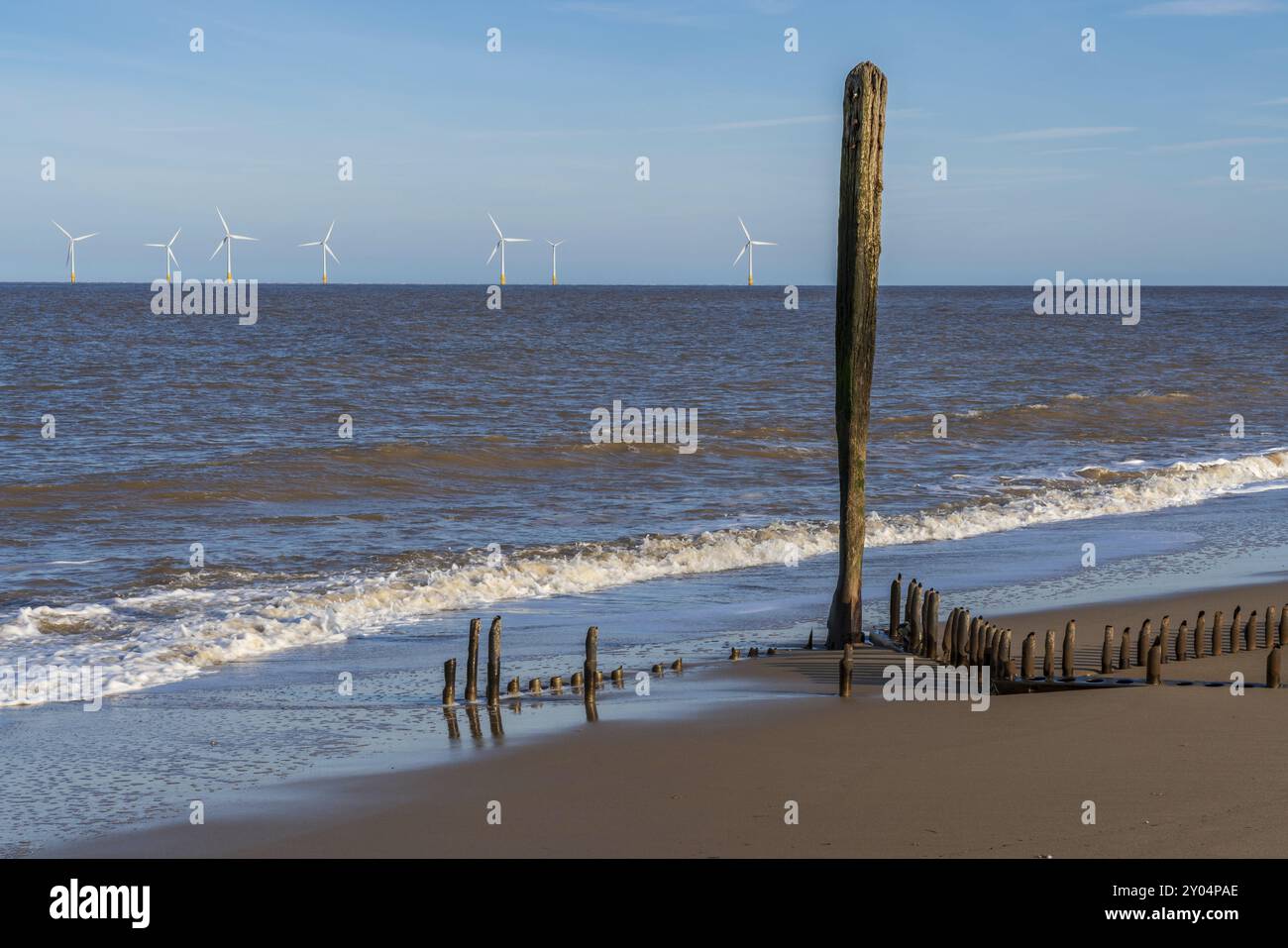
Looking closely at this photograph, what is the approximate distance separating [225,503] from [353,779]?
17.3 m

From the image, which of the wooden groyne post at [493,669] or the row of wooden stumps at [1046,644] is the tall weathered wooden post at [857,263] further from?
the wooden groyne post at [493,669]

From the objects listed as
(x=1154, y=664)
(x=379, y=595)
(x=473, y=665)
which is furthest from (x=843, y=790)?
(x=379, y=595)

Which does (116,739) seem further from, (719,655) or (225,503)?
(225,503)

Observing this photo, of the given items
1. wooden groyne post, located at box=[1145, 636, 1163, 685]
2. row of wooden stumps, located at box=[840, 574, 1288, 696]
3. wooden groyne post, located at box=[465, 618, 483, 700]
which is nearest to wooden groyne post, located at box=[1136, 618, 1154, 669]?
row of wooden stumps, located at box=[840, 574, 1288, 696]

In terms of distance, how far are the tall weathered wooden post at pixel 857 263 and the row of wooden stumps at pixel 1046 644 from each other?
3.69ft

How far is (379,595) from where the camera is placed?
55.5 feet

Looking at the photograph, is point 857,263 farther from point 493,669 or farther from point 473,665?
point 473,665

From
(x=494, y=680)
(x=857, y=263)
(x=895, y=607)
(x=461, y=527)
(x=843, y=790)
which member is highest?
(x=857, y=263)

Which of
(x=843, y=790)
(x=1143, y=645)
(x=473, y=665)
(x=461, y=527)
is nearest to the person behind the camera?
(x=843, y=790)

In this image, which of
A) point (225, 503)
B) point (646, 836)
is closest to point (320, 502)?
point (225, 503)

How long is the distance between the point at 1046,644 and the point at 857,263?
3.77m

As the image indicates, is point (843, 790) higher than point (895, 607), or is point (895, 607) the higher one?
point (895, 607)

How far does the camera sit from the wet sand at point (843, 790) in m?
7.49

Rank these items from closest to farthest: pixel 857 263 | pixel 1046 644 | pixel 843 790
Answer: pixel 843 790 < pixel 1046 644 < pixel 857 263
